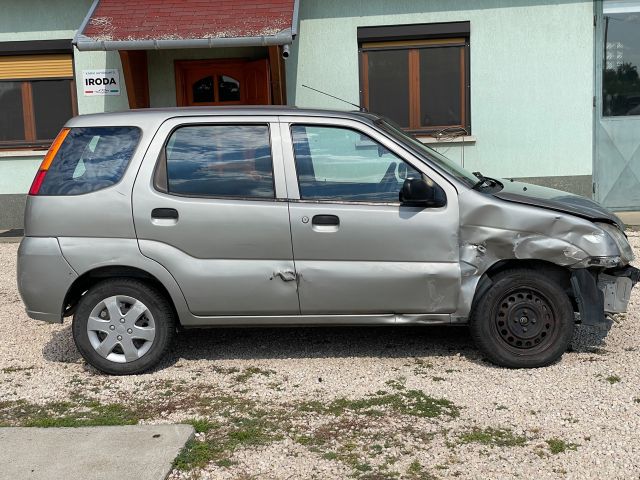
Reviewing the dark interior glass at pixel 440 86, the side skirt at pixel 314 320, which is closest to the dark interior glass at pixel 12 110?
the dark interior glass at pixel 440 86

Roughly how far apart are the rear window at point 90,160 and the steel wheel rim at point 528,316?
285 centimetres

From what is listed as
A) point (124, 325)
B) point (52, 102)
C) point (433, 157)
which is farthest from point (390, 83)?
point (124, 325)

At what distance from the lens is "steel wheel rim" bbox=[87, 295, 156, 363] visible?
5.54 metres

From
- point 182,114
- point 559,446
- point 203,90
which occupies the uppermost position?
point 203,90

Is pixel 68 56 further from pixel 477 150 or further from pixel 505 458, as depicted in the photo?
pixel 505 458

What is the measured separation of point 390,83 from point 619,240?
23.6 feet

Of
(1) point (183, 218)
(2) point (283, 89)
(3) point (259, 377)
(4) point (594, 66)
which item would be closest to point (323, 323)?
(3) point (259, 377)

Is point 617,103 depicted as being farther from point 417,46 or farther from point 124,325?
point 124,325

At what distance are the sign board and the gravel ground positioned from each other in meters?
6.32

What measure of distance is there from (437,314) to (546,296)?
756 millimetres

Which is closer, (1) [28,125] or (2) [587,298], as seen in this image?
(2) [587,298]

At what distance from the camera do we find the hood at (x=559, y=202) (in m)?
5.39

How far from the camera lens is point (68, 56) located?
40.5ft

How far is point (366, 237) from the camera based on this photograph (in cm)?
539
